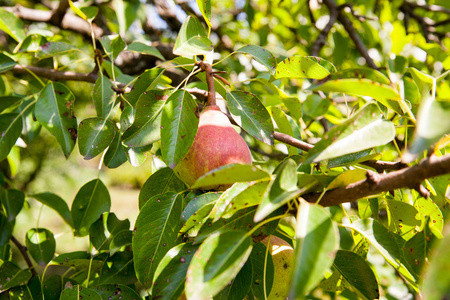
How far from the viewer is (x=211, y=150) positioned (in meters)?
0.65

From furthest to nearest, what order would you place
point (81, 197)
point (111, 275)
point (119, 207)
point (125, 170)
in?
1. point (125, 170)
2. point (119, 207)
3. point (81, 197)
4. point (111, 275)

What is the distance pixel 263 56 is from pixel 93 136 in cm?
36

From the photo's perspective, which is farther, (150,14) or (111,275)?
(150,14)

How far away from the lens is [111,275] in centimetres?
78

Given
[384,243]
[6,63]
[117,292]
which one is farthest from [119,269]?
[6,63]

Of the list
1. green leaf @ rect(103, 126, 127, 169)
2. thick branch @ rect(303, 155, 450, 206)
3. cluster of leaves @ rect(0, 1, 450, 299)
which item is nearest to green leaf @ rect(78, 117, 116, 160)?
cluster of leaves @ rect(0, 1, 450, 299)

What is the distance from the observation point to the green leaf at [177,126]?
2.02ft

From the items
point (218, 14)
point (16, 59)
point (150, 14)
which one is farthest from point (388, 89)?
point (218, 14)

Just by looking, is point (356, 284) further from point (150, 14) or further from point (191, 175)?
point (150, 14)

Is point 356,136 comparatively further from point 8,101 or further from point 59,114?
point 8,101

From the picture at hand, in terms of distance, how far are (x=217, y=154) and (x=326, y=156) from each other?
0.24 metres

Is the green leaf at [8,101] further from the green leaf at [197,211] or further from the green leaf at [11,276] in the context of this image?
the green leaf at [197,211]

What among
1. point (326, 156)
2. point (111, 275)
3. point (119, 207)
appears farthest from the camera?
point (119, 207)

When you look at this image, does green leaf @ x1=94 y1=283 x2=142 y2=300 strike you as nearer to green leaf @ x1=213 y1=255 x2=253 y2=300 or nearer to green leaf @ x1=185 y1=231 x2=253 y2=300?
green leaf @ x1=213 y1=255 x2=253 y2=300
